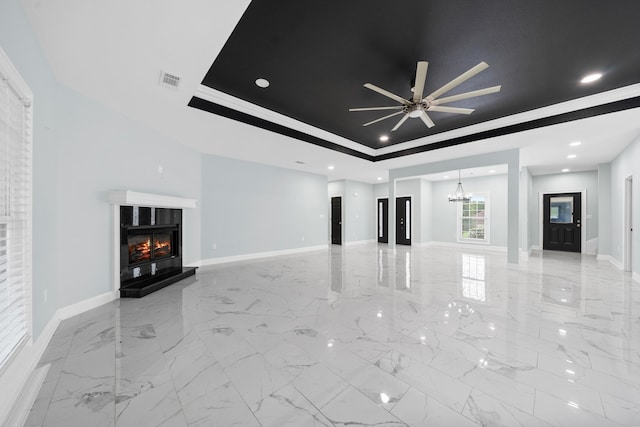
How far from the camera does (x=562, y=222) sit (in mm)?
8312

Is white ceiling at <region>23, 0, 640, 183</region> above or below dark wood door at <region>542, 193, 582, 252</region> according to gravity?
above

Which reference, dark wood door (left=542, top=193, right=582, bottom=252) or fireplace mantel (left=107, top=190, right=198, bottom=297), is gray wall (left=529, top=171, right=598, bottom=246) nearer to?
dark wood door (left=542, top=193, right=582, bottom=252)

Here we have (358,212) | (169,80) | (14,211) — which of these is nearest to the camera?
(14,211)

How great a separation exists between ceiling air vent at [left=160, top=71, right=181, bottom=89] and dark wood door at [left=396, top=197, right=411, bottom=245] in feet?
28.5

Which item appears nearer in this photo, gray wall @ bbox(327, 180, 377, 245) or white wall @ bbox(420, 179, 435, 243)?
white wall @ bbox(420, 179, 435, 243)

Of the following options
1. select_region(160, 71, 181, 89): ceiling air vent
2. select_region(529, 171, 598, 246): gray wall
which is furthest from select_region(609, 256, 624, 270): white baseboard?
select_region(160, 71, 181, 89): ceiling air vent

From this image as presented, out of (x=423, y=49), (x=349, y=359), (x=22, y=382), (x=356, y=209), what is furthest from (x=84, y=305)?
(x=356, y=209)

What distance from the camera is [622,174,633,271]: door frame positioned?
5.18 m

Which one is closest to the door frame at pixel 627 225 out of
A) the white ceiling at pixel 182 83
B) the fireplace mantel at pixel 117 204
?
the white ceiling at pixel 182 83

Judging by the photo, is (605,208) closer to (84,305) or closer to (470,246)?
(470,246)

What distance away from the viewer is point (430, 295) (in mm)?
3684

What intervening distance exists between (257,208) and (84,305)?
13.8 ft

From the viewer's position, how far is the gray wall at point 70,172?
2.20 metres

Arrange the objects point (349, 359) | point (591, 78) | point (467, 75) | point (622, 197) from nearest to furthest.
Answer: point (349, 359), point (467, 75), point (591, 78), point (622, 197)
